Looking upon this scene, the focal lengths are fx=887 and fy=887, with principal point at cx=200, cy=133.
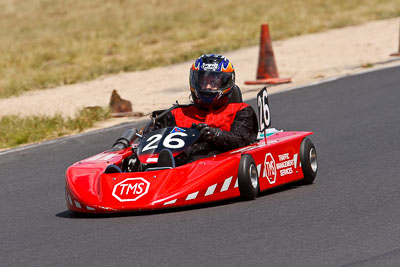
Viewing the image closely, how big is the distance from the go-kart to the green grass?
4.24 meters

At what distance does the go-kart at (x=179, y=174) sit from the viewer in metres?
6.80

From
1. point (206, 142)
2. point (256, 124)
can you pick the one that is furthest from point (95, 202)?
point (256, 124)

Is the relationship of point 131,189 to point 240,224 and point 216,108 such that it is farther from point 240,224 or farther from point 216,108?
point 216,108

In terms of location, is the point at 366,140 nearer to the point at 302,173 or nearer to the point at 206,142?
the point at 302,173

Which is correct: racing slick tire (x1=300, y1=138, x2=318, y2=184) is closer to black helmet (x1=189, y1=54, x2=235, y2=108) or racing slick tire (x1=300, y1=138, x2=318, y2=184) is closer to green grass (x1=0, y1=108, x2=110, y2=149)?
black helmet (x1=189, y1=54, x2=235, y2=108)

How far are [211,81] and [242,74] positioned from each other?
10.4 metres

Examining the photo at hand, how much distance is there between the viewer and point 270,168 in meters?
7.64

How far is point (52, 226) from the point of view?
22.8ft

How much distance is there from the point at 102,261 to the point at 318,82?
10.5 m

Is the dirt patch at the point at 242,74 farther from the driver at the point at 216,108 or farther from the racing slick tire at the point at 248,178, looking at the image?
the racing slick tire at the point at 248,178

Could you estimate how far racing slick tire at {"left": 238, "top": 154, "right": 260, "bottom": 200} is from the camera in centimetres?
711

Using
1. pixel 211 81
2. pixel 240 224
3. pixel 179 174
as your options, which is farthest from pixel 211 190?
pixel 211 81

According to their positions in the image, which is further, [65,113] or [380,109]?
[65,113]

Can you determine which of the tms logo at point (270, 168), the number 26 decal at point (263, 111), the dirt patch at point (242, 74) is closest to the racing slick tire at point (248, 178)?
the tms logo at point (270, 168)
